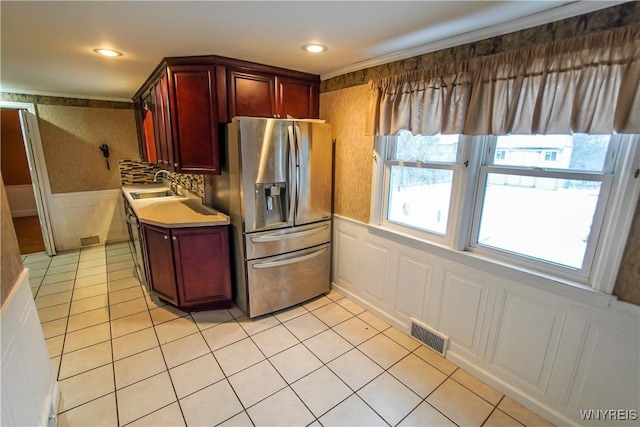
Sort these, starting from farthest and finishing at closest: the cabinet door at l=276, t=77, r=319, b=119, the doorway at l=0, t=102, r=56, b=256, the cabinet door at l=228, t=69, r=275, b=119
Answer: the doorway at l=0, t=102, r=56, b=256 → the cabinet door at l=276, t=77, r=319, b=119 → the cabinet door at l=228, t=69, r=275, b=119

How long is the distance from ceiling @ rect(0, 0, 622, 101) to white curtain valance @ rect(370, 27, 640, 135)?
0.63 feet

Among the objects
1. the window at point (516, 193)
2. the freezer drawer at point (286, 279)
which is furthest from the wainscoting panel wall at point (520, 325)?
the freezer drawer at point (286, 279)

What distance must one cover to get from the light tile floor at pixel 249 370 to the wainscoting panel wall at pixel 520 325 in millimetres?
154

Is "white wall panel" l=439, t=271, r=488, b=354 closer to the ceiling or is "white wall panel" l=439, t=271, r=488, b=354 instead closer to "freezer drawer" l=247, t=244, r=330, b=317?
"freezer drawer" l=247, t=244, r=330, b=317

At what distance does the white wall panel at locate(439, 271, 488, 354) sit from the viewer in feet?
6.44

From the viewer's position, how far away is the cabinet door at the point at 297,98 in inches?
107

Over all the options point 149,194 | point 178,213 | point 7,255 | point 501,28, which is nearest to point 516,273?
point 501,28

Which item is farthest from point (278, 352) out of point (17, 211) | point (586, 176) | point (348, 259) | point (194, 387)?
point (17, 211)

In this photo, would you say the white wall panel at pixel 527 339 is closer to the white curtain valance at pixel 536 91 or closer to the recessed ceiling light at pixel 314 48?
the white curtain valance at pixel 536 91

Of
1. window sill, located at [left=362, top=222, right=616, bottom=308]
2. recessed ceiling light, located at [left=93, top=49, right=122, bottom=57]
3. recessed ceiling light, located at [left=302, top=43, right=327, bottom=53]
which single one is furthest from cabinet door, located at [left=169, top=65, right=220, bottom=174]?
window sill, located at [left=362, top=222, right=616, bottom=308]

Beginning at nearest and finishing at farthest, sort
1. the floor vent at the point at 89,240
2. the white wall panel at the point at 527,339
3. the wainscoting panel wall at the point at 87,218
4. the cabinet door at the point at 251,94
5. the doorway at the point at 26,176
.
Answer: the white wall panel at the point at 527,339
the cabinet door at the point at 251,94
the doorway at the point at 26,176
the wainscoting panel wall at the point at 87,218
the floor vent at the point at 89,240

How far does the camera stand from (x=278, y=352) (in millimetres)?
2227

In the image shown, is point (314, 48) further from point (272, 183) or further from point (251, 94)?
point (272, 183)

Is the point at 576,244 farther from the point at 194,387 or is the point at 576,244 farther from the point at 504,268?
the point at 194,387
